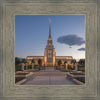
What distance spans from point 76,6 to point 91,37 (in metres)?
0.68

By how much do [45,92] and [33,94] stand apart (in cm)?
24

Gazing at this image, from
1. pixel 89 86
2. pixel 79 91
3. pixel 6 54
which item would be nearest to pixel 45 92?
pixel 79 91

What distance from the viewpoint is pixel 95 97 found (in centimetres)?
217

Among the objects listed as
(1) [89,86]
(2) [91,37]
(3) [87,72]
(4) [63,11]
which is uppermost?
(4) [63,11]

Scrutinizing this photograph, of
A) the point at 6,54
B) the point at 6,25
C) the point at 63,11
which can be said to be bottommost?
the point at 6,54

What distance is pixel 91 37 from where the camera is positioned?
7.23ft

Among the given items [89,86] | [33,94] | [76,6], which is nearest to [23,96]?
[33,94]

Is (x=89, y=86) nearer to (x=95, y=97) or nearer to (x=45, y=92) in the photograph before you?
(x=95, y=97)

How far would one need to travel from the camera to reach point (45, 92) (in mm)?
2156

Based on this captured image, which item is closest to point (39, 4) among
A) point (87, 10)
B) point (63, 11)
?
point (63, 11)

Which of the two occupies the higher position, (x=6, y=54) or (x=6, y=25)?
(x=6, y=25)

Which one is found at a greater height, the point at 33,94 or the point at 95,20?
the point at 95,20

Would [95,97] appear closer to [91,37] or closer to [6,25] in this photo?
[91,37]

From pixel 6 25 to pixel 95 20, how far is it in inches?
69.3
